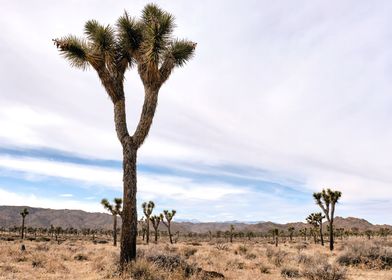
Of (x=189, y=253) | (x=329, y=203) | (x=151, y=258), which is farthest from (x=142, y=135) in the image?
(x=329, y=203)

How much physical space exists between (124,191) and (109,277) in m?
2.52

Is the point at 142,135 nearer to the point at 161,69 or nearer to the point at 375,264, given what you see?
the point at 161,69

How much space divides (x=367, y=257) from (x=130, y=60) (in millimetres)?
12734

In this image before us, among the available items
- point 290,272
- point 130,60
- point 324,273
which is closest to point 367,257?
point 290,272

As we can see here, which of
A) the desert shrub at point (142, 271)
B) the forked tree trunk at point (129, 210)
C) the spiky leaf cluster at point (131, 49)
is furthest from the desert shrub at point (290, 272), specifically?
the spiky leaf cluster at point (131, 49)

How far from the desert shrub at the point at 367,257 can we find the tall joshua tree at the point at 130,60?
1001 cm

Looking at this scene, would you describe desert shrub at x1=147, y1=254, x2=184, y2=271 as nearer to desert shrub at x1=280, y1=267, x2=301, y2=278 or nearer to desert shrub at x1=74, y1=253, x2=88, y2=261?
desert shrub at x1=280, y1=267, x2=301, y2=278

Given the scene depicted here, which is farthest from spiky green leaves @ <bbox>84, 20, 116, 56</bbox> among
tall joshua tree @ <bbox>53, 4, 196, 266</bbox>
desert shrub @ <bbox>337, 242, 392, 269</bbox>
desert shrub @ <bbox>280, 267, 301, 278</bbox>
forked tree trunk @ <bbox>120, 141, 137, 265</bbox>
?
desert shrub @ <bbox>337, 242, 392, 269</bbox>

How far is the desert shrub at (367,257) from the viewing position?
14953 millimetres

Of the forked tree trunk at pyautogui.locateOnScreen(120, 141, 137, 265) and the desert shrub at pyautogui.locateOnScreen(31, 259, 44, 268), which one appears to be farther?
the desert shrub at pyautogui.locateOnScreen(31, 259, 44, 268)

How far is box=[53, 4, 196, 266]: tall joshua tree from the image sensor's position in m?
11.3

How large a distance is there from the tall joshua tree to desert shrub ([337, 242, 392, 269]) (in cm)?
1001

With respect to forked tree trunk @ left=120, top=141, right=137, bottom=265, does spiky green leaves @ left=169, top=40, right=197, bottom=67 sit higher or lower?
higher

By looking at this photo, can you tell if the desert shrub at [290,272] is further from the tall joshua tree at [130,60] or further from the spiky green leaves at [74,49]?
the spiky green leaves at [74,49]
